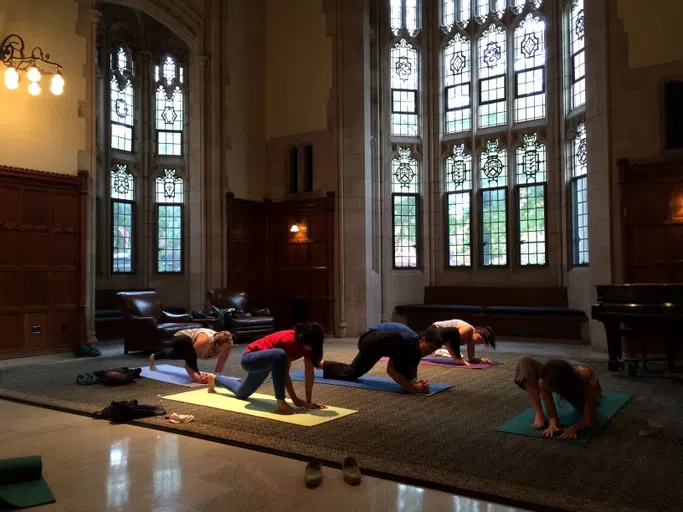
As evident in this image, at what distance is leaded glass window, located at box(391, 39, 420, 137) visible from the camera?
13.3 meters

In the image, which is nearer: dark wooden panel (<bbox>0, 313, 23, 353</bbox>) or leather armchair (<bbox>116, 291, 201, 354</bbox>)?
dark wooden panel (<bbox>0, 313, 23, 353</bbox>)

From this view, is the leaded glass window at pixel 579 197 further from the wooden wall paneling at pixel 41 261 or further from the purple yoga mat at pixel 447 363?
the wooden wall paneling at pixel 41 261

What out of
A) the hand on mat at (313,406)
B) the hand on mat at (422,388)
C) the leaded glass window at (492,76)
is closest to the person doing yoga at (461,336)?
the hand on mat at (422,388)

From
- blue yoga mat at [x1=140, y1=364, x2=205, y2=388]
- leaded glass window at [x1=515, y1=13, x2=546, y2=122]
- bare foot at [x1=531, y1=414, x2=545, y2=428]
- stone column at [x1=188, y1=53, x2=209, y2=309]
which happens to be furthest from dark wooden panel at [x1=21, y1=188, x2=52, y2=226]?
leaded glass window at [x1=515, y1=13, x2=546, y2=122]

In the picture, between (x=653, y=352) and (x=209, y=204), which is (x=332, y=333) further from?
(x=653, y=352)

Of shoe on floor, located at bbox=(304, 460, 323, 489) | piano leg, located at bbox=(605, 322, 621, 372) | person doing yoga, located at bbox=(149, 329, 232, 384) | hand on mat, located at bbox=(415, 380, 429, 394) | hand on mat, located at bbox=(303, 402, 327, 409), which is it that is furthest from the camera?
piano leg, located at bbox=(605, 322, 621, 372)

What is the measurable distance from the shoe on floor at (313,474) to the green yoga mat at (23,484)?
134 centimetres

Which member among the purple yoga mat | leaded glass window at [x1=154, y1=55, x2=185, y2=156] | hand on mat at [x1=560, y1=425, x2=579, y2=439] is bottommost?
the purple yoga mat

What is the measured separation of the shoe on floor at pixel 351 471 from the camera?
3.41m

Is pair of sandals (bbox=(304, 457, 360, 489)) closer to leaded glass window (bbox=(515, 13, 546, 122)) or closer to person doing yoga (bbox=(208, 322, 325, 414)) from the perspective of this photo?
person doing yoga (bbox=(208, 322, 325, 414))

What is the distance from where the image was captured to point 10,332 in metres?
8.49

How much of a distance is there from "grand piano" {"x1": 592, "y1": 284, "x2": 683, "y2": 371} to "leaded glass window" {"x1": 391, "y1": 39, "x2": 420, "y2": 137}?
23.7ft

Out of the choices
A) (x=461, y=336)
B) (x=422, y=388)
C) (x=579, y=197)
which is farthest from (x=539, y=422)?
(x=579, y=197)

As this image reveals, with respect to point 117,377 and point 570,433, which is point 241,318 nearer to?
point 117,377
